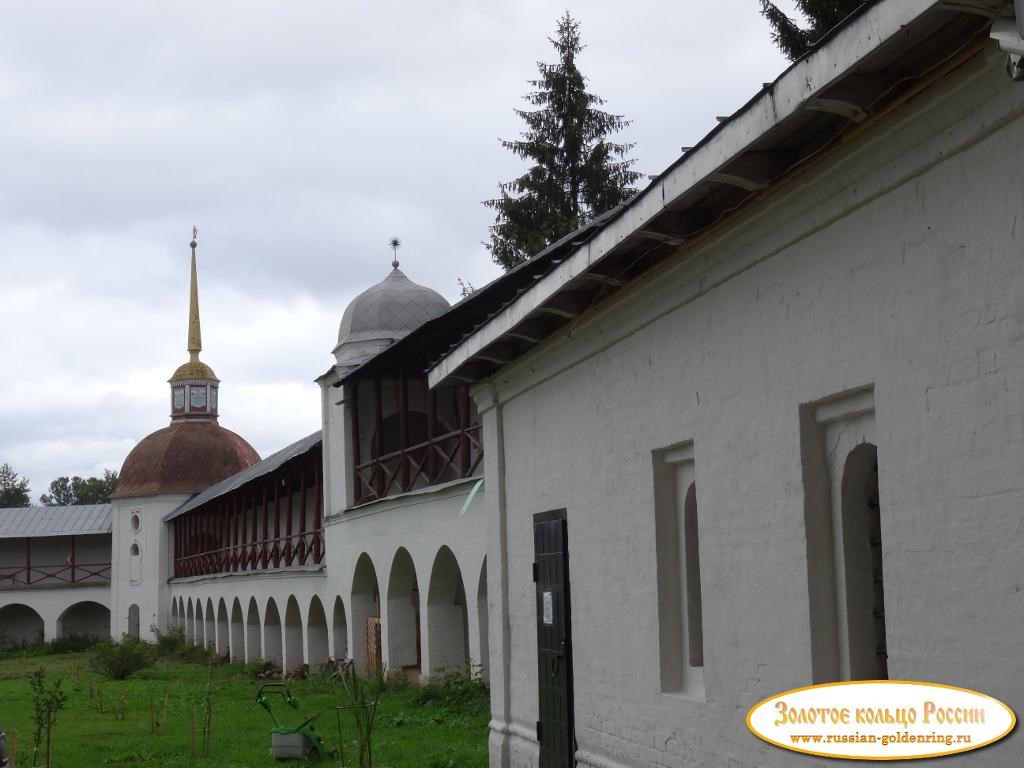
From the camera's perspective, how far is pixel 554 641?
1079cm

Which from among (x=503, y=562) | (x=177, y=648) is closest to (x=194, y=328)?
(x=177, y=648)

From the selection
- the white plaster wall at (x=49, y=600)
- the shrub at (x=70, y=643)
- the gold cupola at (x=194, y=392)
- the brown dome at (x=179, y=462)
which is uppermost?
the gold cupola at (x=194, y=392)

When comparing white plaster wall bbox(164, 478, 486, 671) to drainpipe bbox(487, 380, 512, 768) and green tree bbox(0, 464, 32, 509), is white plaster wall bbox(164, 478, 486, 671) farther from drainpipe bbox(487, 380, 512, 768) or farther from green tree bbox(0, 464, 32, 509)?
green tree bbox(0, 464, 32, 509)

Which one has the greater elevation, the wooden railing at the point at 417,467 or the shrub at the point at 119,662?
the wooden railing at the point at 417,467

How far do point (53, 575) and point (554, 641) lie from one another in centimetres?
5128

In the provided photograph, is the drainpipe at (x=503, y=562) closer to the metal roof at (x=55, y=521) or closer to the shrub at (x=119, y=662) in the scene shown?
the shrub at (x=119, y=662)

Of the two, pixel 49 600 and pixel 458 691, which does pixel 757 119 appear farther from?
pixel 49 600

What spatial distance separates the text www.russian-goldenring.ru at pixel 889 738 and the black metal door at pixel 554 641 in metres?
4.25

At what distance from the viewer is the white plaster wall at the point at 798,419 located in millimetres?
5230

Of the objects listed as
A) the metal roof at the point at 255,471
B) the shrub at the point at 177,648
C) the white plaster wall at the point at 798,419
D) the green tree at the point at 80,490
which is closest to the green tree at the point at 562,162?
the metal roof at the point at 255,471

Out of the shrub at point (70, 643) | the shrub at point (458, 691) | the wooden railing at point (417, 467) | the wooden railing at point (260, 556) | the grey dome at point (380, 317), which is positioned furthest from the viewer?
the shrub at point (70, 643)

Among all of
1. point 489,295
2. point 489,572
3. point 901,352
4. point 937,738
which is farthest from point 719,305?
point 489,295

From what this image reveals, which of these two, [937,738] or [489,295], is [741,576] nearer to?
[937,738]

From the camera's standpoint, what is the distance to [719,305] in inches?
299
